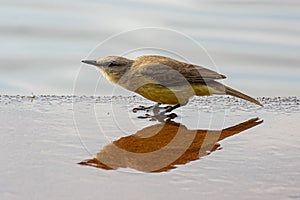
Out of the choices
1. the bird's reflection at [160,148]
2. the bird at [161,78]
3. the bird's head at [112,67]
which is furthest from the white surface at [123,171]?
the bird's head at [112,67]

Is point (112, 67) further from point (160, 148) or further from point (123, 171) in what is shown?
point (123, 171)

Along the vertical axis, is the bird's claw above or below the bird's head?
below

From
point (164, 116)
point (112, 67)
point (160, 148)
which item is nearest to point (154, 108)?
point (164, 116)

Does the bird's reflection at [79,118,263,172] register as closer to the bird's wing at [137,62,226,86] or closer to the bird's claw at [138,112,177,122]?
the bird's claw at [138,112,177,122]

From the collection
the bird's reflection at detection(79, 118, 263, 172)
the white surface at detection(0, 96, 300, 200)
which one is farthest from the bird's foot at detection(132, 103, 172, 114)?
the bird's reflection at detection(79, 118, 263, 172)

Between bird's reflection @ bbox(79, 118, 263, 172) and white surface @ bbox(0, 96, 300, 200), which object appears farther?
bird's reflection @ bbox(79, 118, 263, 172)

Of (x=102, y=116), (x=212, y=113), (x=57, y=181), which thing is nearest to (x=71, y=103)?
(x=102, y=116)
